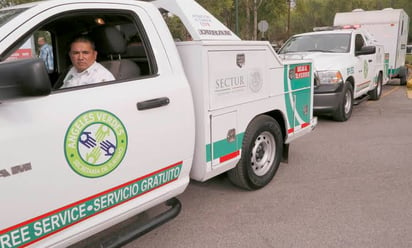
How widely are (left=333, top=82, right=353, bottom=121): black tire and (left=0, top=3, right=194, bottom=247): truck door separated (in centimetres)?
517

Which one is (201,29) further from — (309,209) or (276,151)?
(309,209)

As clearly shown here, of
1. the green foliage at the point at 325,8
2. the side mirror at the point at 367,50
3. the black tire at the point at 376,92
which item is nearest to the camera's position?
the side mirror at the point at 367,50

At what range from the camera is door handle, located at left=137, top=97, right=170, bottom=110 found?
2.52m

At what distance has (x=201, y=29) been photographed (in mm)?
3203

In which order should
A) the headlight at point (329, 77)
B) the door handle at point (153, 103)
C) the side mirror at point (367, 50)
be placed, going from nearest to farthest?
the door handle at point (153, 103)
the headlight at point (329, 77)
the side mirror at point (367, 50)

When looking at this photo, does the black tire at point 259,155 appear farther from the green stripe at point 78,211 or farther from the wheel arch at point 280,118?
the green stripe at point 78,211

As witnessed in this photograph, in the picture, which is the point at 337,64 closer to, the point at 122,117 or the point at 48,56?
the point at 48,56

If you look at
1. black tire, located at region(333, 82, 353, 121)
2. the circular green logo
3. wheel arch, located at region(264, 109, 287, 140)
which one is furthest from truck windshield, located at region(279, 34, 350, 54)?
the circular green logo

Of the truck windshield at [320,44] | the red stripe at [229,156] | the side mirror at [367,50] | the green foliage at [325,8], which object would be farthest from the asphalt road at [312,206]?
the green foliage at [325,8]

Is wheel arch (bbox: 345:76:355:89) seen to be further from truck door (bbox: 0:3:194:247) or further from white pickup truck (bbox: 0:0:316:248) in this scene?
truck door (bbox: 0:3:194:247)

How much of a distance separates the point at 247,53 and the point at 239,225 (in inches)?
61.8

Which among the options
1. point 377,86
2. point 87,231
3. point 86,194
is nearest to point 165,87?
point 86,194

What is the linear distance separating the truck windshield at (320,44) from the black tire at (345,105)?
0.88 m

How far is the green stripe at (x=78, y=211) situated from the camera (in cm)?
200
